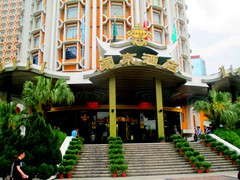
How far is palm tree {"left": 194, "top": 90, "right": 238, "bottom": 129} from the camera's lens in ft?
59.6

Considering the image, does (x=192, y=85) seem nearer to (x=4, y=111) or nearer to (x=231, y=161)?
(x=231, y=161)

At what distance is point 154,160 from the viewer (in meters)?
14.8

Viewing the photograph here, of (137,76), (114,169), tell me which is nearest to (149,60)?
(137,76)

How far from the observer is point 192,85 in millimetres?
21922

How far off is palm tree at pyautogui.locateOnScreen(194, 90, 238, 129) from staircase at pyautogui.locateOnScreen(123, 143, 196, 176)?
434 cm

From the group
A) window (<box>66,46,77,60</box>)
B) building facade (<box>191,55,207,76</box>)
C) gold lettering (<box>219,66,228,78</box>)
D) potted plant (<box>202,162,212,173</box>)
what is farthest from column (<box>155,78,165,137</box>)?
building facade (<box>191,55,207,76</box>)

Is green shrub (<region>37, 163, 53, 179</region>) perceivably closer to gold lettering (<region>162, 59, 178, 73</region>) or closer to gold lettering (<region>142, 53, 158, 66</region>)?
gold lettering (<region>142, 53, 158, 66</region>)

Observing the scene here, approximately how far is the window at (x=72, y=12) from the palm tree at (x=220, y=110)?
20.6 m

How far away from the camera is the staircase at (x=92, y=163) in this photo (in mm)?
13039

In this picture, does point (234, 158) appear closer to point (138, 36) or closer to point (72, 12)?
point (138, 36)

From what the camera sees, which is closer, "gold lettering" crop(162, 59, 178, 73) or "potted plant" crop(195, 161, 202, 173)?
"potted plant" crop(195, 161, 202, 173)

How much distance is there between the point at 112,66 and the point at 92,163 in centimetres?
704

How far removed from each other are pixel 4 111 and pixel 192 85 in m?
15.6

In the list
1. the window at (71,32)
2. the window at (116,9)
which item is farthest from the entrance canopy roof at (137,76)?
the window at (116,9)
